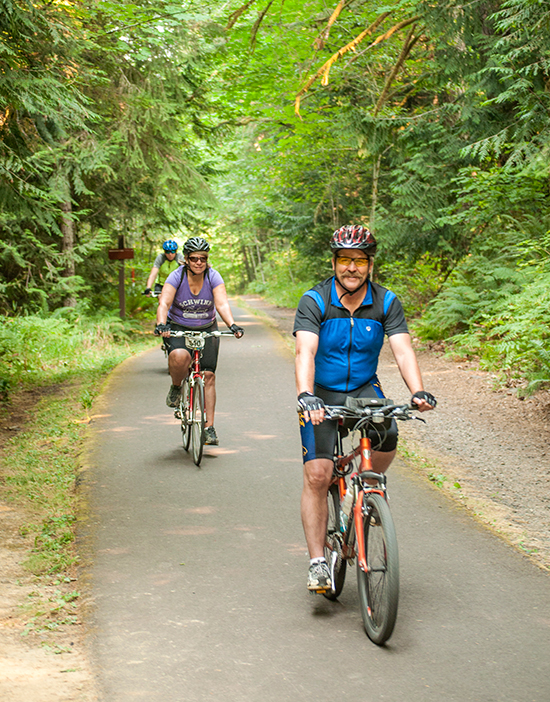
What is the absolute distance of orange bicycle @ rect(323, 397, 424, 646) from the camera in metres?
3.65

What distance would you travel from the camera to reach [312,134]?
22234 mm

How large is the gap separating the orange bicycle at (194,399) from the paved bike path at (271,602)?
0.32 metres

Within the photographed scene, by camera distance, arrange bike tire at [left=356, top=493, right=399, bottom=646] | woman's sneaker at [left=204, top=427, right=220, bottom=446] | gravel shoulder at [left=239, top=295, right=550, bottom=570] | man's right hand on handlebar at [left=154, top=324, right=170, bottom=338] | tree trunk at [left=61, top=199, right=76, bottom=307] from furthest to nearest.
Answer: tree trunk at [left=61, top=199, right=76, bottom=307]
woman's sneaker at [left=204, top=427, right=220, bottom=446]
man's right hand on handlebar at [left=154, top=324, right=170, bottom=338]
gravel shoulder at [left=239, top=295, right=550, bottom=570]
bike tire at [left=356, top=493, right=399, bottom=646]

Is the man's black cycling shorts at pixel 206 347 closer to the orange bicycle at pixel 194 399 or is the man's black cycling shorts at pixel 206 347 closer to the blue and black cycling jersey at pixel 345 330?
the orange bicycle at pixel 194 399

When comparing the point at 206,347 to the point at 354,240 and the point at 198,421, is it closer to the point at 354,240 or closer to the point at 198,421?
the point at 198,421

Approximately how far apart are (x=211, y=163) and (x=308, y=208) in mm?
6027

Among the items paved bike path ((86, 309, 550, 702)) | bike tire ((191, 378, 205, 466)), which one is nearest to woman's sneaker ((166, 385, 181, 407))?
bike tire ((191, 378, 205, 466))

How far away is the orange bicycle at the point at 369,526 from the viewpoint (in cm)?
365

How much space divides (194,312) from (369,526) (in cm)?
464

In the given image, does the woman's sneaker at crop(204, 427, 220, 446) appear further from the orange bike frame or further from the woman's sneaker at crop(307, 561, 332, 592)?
the orange bike frame

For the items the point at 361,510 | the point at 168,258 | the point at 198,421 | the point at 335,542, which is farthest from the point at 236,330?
the point at 168,258

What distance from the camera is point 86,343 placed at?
16797mm

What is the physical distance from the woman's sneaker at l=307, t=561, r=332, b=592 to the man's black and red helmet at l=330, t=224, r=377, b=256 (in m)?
1.83

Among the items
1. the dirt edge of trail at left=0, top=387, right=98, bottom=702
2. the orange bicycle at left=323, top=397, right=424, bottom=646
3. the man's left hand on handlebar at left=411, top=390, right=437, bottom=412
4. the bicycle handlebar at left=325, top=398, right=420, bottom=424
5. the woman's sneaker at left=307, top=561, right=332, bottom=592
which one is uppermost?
the man's left hand on handlebar at left=411, top=390, right=437, bottom=412
